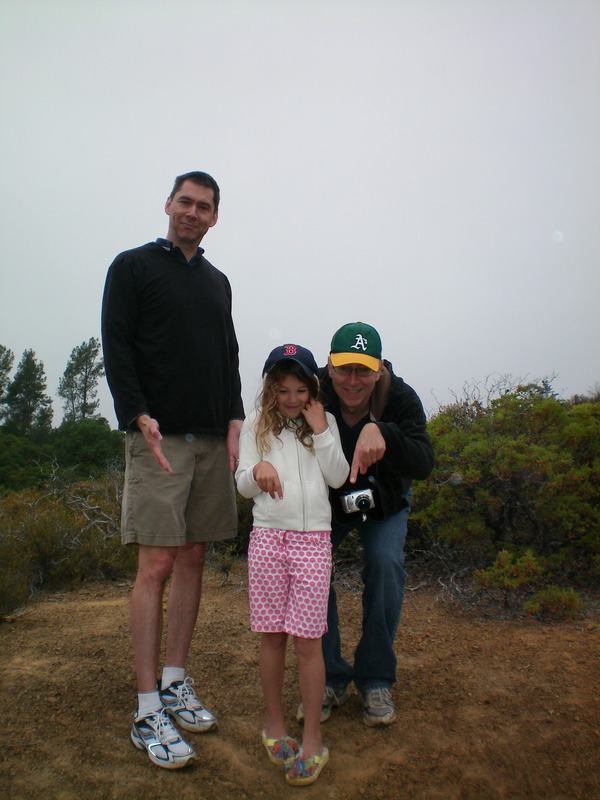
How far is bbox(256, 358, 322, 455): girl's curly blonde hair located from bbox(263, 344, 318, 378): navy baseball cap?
0.9 inches

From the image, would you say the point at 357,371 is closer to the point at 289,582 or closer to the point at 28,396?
the point at 289,582

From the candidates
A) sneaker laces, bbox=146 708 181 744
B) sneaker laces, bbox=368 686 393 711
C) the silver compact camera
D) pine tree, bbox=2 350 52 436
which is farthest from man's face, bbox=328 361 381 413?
pine tree, bbox=2 350 52 436

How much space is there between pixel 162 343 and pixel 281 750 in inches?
68.7

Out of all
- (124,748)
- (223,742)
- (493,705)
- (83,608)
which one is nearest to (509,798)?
(493,705)

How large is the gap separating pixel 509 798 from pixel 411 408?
59.1 inches

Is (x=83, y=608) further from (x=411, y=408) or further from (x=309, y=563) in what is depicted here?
(x=411, y=408)

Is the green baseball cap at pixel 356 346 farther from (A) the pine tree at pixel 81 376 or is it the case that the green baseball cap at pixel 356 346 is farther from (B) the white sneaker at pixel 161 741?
(A) the pine tree at pixel 81 376

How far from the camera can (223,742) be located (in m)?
2.56

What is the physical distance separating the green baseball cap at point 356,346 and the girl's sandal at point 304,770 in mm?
1527

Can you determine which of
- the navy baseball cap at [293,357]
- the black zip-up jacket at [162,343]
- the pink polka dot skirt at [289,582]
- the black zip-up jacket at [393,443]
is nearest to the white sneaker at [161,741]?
the pink polka dot skirt at [289,582]

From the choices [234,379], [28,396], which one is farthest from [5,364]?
[234,379]

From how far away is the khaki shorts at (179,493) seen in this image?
2.66 meters

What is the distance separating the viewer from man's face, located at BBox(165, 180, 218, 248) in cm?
291

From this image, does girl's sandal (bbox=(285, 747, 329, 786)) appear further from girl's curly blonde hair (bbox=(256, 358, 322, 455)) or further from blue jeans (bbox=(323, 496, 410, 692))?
girl's curly blonde hair (bbox=(256, 358, 322, 455))
